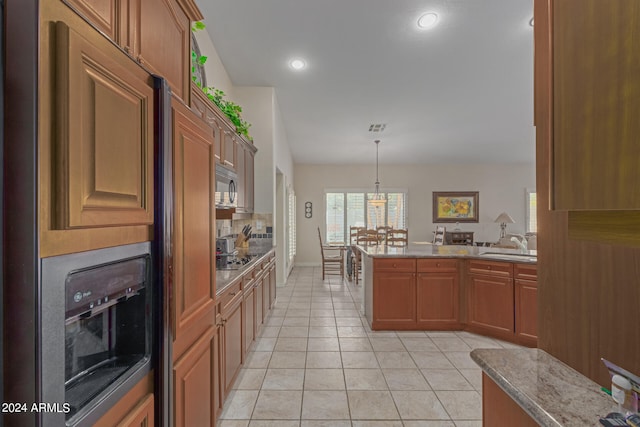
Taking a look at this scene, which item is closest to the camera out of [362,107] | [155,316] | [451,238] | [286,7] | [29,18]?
[29,18]

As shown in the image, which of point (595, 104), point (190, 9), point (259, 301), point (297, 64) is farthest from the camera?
point (297, 64)

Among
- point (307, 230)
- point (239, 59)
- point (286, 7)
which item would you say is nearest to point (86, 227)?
point (286, 7)

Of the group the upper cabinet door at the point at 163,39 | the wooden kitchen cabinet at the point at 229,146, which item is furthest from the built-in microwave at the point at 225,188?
the upper cabinet door at the point at 163,39

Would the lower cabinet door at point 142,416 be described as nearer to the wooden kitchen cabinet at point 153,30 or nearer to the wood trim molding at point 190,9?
the wooden kitchen cabinet at point 153,30

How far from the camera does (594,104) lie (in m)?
0.60

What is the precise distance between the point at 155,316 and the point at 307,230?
6.97 meters

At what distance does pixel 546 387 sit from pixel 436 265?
2.57 meters

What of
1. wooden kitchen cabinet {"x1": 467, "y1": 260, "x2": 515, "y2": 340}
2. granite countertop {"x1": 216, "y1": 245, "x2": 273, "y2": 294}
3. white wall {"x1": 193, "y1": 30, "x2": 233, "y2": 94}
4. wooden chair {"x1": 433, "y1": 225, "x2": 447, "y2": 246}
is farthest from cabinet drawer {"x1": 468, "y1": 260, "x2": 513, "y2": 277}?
wooden chair {"x1": 433, "y1": 225, "x2": 447, "y2": 246}

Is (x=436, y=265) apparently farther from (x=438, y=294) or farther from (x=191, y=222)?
(x=191, y=222)

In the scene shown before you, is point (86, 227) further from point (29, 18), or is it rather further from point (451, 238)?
point (451, 238)

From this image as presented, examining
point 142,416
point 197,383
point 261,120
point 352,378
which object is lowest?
point 352,378

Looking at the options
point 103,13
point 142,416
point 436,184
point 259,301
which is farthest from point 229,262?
point 436,184

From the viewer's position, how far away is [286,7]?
2.80 metres

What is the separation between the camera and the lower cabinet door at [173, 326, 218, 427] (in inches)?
44.4
